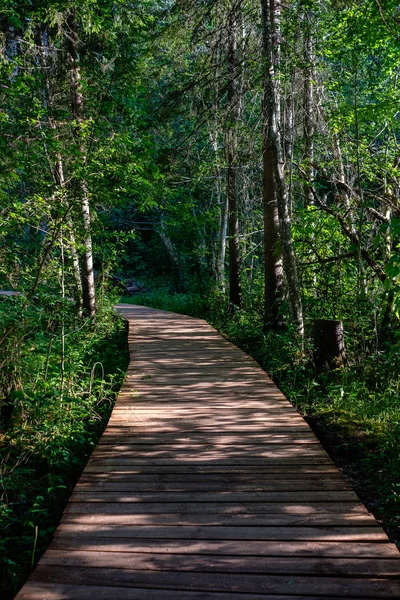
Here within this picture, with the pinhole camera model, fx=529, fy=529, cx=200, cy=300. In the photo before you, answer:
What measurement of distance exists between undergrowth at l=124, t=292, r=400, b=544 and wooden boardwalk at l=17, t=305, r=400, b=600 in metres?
0.53

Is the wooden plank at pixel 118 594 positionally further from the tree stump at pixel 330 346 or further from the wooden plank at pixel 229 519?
the tree stump at pixel 330 346

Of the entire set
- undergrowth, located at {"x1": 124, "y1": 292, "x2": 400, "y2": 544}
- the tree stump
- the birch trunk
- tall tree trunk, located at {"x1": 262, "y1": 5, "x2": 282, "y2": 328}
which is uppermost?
the birch trunk

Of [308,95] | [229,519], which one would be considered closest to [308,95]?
[308,95]

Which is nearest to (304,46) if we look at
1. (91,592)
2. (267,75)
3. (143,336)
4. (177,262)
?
(267,75)

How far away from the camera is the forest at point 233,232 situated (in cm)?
533

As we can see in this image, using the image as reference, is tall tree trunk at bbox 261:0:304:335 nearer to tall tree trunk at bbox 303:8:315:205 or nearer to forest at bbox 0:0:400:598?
forest at bbox 0:0:400:598

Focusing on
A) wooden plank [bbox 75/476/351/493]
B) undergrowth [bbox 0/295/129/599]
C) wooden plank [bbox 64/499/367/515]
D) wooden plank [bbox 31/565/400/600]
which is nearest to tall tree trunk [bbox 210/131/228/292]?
undergrowth [bbox 0/295/129/599]

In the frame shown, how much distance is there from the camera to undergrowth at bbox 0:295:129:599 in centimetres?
391

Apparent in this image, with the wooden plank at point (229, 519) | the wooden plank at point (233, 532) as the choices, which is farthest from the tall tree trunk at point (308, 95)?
the wooden plank at point (233, 532)

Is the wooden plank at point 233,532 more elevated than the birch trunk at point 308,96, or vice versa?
the birch trunk at point 308,96

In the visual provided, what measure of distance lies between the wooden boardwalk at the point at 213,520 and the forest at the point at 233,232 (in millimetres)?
549

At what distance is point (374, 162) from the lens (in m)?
9.03

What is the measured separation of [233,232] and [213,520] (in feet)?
36.8

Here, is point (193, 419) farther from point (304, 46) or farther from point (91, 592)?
point (304, 46)
